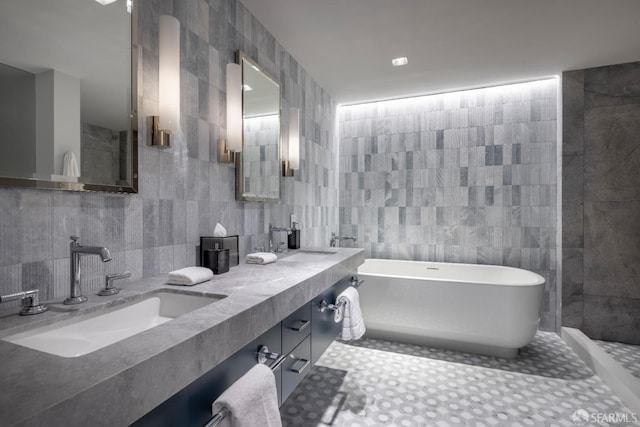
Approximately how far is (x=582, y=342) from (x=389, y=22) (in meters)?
3.07

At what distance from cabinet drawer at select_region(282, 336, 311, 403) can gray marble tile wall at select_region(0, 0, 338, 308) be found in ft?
2.27

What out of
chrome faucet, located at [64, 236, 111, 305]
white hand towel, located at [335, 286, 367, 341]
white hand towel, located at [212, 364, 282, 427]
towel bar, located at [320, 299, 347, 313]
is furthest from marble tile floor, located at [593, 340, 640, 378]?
chrome faucet, located at [64, 236, 111, 305]

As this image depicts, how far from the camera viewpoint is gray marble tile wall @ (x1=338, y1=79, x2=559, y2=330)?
10.7ft

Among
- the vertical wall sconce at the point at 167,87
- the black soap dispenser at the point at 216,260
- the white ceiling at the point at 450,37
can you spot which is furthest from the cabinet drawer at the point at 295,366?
the white ceiling at the point at 450,37

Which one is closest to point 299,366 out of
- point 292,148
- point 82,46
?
point 82,46

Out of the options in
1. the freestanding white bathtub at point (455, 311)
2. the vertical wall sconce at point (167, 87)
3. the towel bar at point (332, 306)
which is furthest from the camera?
the freestanding white bathtub at point (455, 311)

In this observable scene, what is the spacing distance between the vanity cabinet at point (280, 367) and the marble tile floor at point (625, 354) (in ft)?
7.70

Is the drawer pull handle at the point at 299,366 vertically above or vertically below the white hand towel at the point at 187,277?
below

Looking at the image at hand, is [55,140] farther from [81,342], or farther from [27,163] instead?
[81,342]

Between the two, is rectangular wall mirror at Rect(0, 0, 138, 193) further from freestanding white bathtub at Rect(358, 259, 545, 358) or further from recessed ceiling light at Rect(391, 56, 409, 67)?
freestanding white bathtub at Rect(358, 259, 545, 358)

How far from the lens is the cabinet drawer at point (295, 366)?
1179mm

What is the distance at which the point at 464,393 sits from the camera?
212 cm

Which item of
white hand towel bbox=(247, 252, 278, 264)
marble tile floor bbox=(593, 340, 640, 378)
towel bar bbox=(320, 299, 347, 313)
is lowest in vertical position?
marble tile floor bbox=(593, 340, 640, 378)

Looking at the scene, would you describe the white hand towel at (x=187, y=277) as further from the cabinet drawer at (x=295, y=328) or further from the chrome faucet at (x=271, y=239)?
the chrome faucet at (x=271, y=239)
